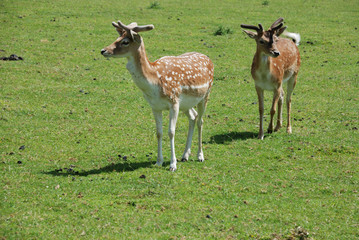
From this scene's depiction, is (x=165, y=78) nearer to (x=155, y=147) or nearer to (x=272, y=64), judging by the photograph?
(x=155, y=147)

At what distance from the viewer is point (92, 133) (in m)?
11.2

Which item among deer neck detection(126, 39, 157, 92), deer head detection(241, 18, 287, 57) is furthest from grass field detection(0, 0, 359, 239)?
deer head detection(241, 18, 287, 57)

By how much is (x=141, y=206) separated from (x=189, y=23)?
619 inches

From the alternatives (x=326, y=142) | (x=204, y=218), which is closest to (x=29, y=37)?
(x=326, y=142)

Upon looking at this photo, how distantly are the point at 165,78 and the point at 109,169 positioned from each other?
2.02 m

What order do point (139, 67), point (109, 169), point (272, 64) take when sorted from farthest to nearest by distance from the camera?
point (272, 64)
point (109, 169)
point (139, 67)

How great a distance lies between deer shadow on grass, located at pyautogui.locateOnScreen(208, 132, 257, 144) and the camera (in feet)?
36.2

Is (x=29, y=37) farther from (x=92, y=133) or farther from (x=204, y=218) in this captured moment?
(x=204, y=218)

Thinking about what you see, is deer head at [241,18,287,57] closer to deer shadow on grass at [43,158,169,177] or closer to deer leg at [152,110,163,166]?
deer leg at [152,110,163,166]

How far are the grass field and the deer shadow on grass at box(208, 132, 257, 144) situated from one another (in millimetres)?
42

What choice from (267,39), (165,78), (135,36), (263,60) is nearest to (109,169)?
(165,78)

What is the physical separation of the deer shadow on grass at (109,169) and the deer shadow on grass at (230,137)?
1.96 m

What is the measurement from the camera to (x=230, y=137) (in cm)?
1124

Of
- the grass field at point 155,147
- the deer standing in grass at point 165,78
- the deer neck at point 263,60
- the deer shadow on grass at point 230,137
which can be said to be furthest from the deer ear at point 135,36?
the deer neck at point 263,60
